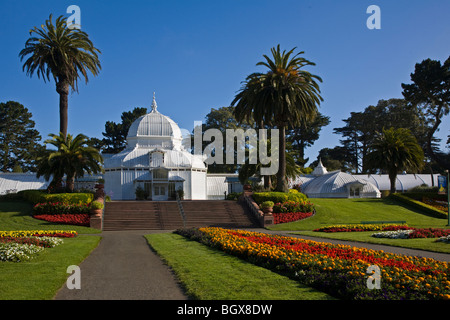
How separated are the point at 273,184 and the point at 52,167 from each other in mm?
19884

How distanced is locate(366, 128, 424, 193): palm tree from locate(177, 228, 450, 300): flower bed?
30.4 meters

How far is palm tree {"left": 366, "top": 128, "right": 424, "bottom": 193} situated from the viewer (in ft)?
138

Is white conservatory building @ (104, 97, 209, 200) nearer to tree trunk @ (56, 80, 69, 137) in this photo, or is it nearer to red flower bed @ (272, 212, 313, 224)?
tree trunk @ (56, 80, 69, 137)

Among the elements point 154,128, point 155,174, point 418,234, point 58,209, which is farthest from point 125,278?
point 154,128

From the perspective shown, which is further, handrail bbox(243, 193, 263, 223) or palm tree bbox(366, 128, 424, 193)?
palm tree bbox(366, 128, 424, 193)

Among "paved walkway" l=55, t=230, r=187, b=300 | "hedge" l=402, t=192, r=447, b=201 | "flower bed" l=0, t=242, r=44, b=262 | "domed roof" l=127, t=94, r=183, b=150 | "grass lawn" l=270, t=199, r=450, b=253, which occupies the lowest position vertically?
"grass lawn" l=270, t=199, r=450, b=253

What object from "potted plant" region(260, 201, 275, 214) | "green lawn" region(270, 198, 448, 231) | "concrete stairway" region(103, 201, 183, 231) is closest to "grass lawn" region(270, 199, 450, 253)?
"green lawn" region(270, 198, 448, 231)

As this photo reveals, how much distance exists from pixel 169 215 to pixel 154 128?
77.0 ft

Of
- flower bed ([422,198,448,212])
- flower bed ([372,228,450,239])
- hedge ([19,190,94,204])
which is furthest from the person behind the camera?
flower bed ([422,198,448,212])

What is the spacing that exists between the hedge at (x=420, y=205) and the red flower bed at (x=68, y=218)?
27.7m

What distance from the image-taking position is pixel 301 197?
117 ft

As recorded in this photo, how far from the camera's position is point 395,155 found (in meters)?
42.2

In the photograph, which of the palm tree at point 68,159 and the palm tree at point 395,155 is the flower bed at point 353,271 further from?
the palm tree at point 395,155

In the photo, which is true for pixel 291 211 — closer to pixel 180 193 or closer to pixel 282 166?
pixel 282 166
